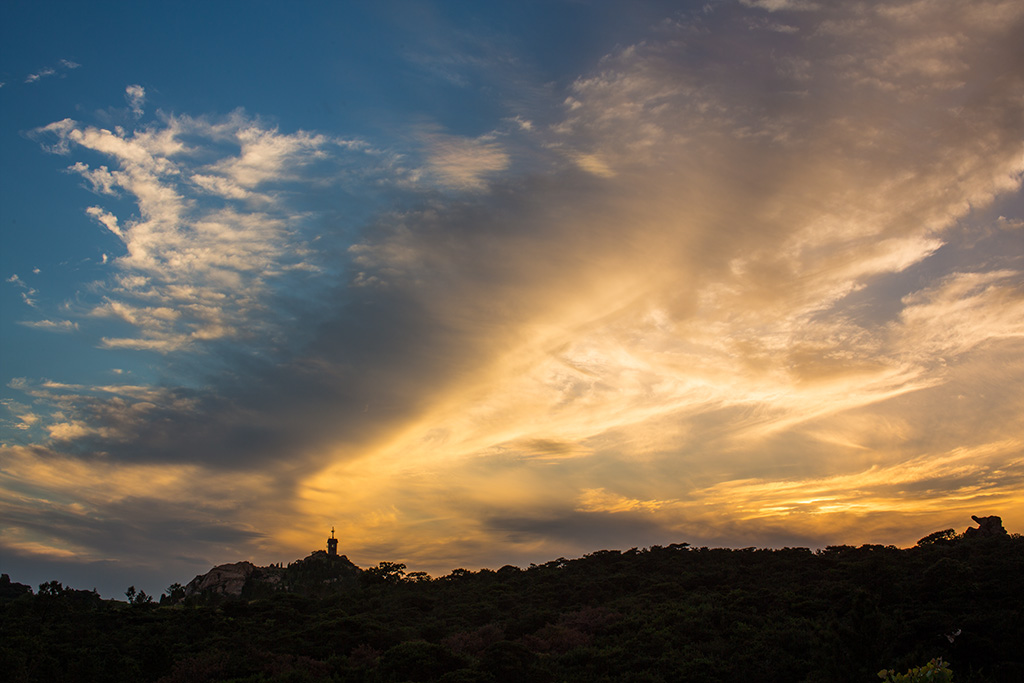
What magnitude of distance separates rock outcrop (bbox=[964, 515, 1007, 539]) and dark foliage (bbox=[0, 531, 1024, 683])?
2.54 m

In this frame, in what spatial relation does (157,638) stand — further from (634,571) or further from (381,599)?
(634,571)

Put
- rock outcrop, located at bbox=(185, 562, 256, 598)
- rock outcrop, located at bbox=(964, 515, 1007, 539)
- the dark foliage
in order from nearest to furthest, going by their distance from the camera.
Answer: the dark foliage < rock outcrop, located at bbox=(964, 515, 1007, 539) < rock outcrop, located at bbox=(185, 562, 256, 598)

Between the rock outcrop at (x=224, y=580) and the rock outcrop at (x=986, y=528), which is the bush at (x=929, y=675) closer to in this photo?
the rock outcrop at (x=986, y=528)

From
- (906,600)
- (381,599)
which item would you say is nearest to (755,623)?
(906,600)

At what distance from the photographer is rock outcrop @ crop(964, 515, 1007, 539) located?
49.0 meters

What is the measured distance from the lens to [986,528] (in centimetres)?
5006

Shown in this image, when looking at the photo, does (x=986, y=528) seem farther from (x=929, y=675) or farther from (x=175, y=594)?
(x=175, y=594)

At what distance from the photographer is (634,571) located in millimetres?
54594

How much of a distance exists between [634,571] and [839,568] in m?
17.3

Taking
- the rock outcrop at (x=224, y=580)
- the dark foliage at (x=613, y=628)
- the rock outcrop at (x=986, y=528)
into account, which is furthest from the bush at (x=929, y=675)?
the rock outcrop at (x=224, y=580)

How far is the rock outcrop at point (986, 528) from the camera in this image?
49.0 m

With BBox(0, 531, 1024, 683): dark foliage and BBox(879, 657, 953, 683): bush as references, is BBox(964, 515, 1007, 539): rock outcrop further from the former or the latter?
BBox(879, 657, 953, 683): bush

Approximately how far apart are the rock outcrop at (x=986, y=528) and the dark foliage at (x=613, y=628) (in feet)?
8.34

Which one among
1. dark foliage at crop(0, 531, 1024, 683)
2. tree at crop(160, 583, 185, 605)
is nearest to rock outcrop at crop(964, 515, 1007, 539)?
dark foliage at crop(0, 531, 1024, 683)
